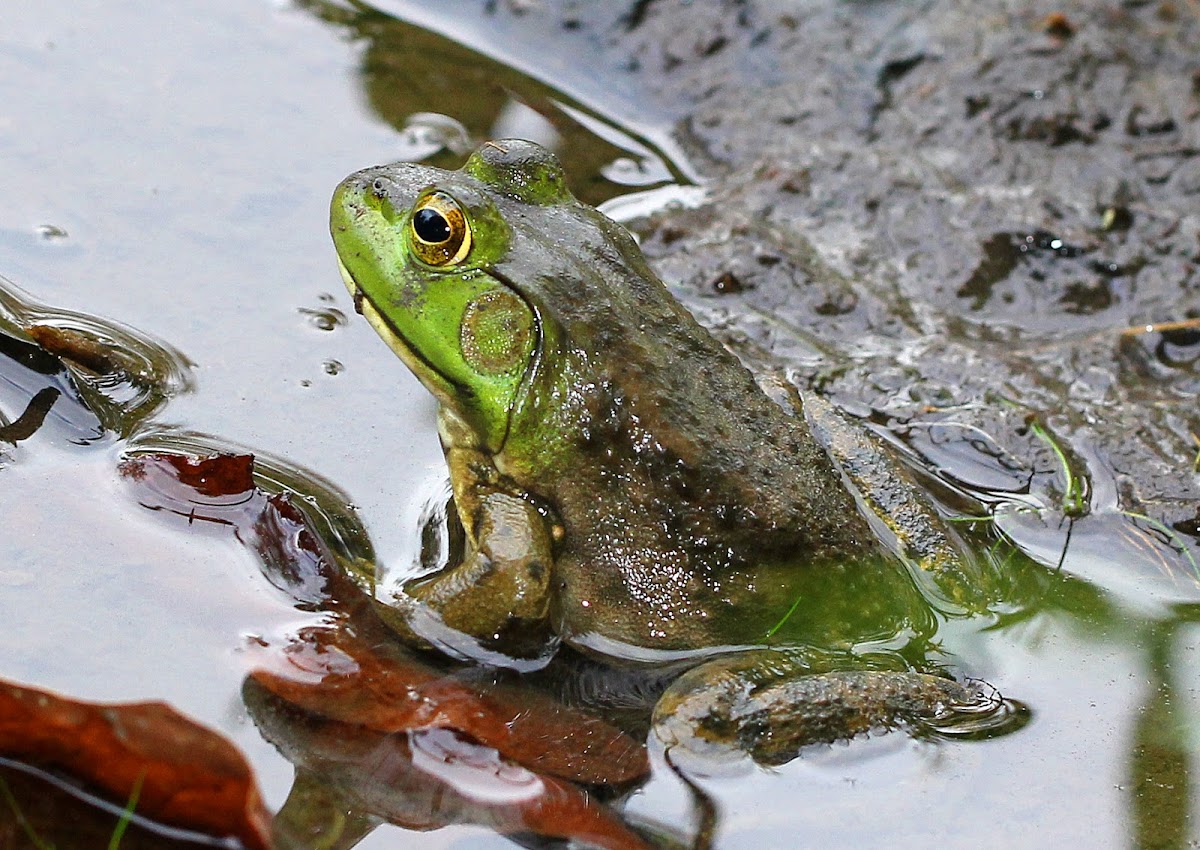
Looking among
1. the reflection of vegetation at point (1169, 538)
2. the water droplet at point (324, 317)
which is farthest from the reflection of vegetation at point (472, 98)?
the reflection of vegetation at point (1169, 538)

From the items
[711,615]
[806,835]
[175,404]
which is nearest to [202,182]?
[175,404]

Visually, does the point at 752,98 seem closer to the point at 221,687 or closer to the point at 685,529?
the point at 685,529

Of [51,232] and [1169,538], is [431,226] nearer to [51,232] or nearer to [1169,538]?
[51,232]

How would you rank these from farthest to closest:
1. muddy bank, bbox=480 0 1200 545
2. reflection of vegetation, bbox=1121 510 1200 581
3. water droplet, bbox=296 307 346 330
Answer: muddy bank, bbox=480 0 1200 545 → water droplet, bbox=296 307 346 330 → reflection of vegetation, bbox=1121 510 1200 581

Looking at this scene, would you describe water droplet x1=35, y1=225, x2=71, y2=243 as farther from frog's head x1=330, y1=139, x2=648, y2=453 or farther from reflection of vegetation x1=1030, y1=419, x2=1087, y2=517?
reflection of vegetation x1=1030, y1=419, x2=1087, y2=517

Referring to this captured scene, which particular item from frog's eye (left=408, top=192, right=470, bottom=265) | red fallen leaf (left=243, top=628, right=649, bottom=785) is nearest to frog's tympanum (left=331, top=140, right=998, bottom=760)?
frog's eye (left=408, top=192, right=470, bottom=265)

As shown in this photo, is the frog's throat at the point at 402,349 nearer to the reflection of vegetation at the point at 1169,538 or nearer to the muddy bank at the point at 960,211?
the muddy bank at the point at 960,211
